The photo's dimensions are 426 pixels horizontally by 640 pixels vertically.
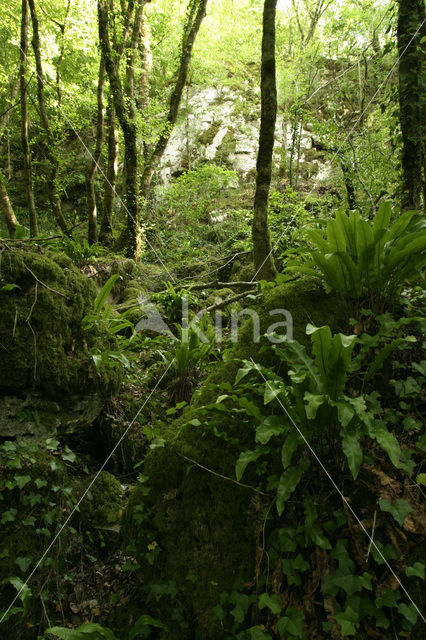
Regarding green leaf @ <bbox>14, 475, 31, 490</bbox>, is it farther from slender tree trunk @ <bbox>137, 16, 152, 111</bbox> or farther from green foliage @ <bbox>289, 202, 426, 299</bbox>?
slender tree trunk @ <bbox>137, 16, 152, 111</bbox>

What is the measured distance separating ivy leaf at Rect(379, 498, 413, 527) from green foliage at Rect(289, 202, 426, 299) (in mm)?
1239

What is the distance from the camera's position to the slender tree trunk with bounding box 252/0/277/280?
3.90 metres

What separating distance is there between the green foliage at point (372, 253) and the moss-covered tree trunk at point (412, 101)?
154cm

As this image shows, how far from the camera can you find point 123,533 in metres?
2.16

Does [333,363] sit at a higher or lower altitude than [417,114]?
lower

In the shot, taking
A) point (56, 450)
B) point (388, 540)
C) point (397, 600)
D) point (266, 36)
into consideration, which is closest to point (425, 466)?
point (388, 540)

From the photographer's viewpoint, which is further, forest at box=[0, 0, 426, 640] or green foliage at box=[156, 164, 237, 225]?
green foliage at box=[156, 164, 237, 225]

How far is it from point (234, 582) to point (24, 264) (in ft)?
8.14

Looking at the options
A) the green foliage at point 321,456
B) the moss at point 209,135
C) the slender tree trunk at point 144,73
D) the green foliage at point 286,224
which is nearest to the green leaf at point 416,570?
the green foliage at point 321,456

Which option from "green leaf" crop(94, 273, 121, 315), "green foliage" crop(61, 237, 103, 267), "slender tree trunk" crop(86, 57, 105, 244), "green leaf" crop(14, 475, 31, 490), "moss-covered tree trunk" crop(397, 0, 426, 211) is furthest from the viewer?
"slender tree trunk" crop(86, 57, 105, 244)

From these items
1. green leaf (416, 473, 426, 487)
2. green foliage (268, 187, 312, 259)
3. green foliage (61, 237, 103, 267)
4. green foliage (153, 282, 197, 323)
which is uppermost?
green foliage (268, 187, 312, 259)

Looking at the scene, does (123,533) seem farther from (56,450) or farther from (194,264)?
(194,264)

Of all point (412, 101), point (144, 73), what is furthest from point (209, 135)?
point (412, 101)

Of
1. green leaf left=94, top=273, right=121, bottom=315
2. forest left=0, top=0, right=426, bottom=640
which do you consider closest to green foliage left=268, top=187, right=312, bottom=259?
forest left=0, top=0, right=426, bottom=640
